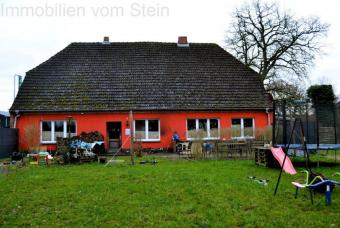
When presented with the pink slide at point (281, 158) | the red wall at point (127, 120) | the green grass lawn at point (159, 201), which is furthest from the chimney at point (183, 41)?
the green grass lawn at point (159, 201)

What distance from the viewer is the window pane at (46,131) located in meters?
25.0

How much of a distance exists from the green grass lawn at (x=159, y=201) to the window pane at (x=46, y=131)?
1183 cm

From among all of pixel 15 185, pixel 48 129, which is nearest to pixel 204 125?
pixel 48 129

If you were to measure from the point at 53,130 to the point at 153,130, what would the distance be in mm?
6466

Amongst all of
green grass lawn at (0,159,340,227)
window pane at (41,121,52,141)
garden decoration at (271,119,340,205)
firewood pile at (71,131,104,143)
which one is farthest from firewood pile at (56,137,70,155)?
garden decoration at (271,119,340,205)

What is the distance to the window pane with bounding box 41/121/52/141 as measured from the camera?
985 inches

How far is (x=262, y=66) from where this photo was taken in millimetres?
34844

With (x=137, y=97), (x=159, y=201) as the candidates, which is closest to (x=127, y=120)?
(x=137, y=97)

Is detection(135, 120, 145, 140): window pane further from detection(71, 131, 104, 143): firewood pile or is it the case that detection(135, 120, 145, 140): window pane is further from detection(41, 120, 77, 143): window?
detection(41, 120, 77, 143): window

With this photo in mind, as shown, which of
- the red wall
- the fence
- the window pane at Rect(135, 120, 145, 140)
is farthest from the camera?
the window pane at Rect(135, 120, 145, 140)

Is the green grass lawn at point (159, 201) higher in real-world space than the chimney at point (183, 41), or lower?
lower

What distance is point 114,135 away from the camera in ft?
84.6

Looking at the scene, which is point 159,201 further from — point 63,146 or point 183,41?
point 183,41

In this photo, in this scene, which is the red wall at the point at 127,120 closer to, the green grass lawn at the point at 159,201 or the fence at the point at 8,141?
the fence at the point at 8,141
